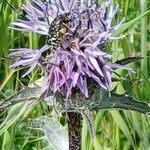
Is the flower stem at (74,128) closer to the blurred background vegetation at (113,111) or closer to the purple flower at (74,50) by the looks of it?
the purple flower at (74,50)

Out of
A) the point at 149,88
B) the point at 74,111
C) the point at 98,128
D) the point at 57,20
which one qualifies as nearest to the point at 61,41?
the point at 57,20

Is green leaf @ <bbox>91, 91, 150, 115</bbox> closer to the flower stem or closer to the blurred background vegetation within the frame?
the flower stem

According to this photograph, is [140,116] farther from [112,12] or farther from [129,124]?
[112,12]

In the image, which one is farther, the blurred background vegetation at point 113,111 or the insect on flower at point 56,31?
the blurred background vegetation at point 113,111

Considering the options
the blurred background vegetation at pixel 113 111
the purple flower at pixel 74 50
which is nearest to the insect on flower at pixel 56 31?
the purple flower at pixel 74 50

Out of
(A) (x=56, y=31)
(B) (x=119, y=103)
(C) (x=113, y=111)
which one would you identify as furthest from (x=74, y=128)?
(C) (x=113, y=111)

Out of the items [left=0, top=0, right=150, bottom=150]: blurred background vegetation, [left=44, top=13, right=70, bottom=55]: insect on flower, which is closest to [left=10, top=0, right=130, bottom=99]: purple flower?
[left=44, top=13, right=70, bottom=55]: insect on flower

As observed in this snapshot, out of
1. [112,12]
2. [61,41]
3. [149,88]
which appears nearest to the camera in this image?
[61,41]
